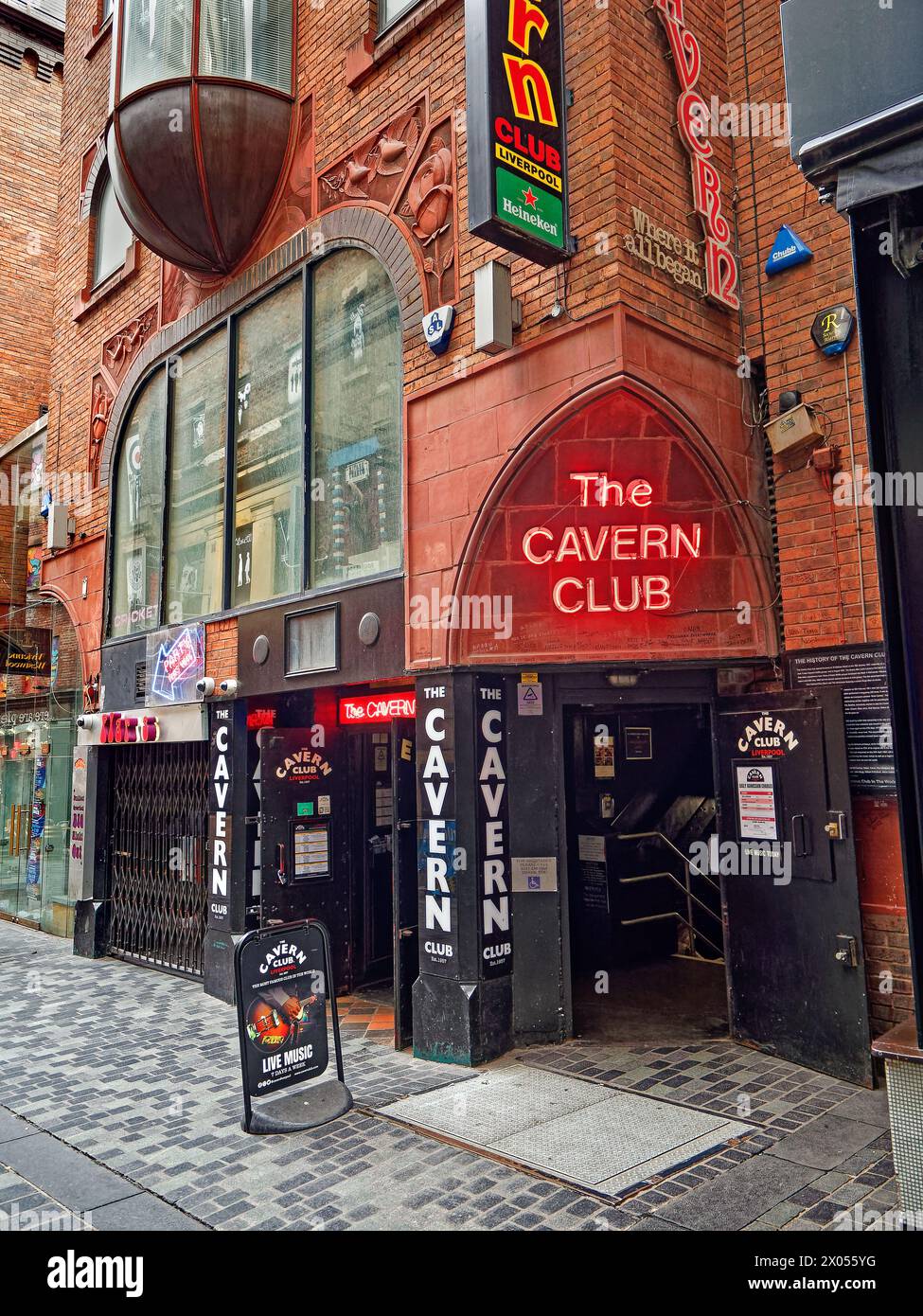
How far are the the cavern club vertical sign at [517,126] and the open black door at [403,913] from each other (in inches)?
161

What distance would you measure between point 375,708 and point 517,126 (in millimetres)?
5197

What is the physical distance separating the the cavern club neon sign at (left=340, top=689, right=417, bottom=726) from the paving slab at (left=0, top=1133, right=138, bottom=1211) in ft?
13.0

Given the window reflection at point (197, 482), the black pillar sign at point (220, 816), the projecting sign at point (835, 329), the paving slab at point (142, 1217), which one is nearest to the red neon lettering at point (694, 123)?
the projecting sign at point (835, 329)

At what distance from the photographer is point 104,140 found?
13.4 m

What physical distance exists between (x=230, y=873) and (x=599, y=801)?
4177 mm

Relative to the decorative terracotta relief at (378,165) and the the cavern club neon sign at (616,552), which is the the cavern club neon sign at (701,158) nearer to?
the the cavern club neon sign at (616,552)

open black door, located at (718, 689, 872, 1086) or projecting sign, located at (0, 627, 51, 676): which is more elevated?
projecting sign, located at (0, 627, 51, 676)

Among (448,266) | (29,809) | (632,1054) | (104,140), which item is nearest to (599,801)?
(632,1054)

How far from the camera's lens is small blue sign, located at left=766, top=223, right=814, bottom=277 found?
7.20m

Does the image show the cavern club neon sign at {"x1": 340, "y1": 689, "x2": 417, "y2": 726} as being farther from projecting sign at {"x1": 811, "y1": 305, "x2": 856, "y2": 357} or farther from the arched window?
the arched window

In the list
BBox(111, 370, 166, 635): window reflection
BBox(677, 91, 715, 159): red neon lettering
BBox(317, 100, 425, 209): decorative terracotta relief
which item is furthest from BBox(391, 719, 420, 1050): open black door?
BBox(111, 370, 166, 635): window reflection

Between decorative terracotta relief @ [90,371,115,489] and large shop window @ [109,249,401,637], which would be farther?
decorative terracotta relief @ [90,371,115,489]

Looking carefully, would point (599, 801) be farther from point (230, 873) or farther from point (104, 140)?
point (104, 140)
